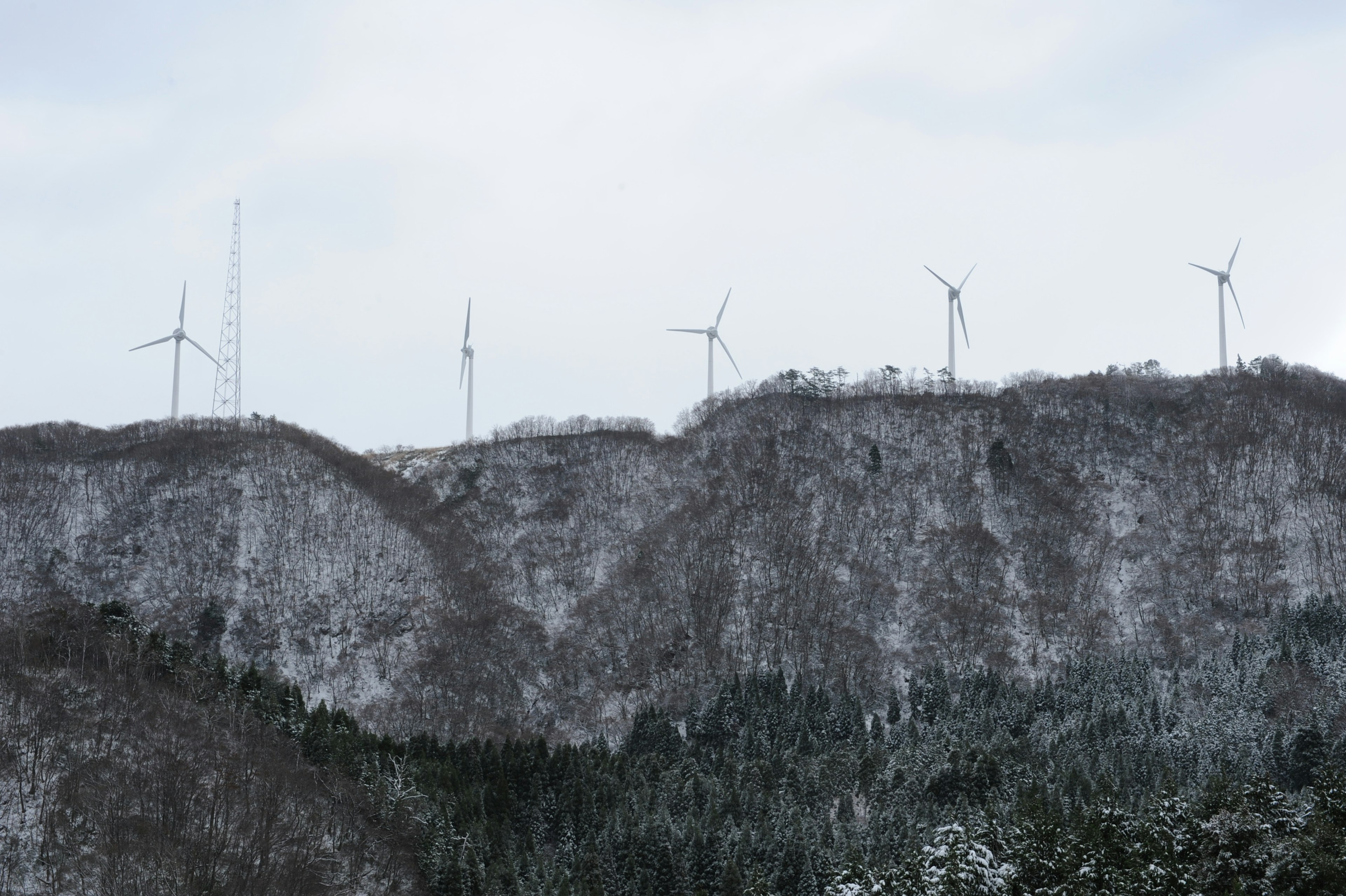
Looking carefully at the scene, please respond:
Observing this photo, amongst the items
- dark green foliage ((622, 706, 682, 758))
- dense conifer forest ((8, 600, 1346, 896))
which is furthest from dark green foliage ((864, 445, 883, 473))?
dark green foliage ((622, 706, 682, 758))

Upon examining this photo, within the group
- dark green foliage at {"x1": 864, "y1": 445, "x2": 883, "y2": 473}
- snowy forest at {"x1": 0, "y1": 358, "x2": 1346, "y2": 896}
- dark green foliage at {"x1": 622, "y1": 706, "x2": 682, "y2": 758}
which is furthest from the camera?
dark green foliage at {"x1": 864, "y1": 445, "x2": 883, "y2": 473}

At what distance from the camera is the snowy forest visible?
256 ft

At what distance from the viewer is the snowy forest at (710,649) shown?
256 feet

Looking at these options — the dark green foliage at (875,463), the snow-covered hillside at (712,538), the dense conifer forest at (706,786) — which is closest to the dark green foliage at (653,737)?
the dense conifer forest at (706,786)

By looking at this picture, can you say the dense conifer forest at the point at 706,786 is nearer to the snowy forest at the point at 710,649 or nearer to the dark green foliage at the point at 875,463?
the snowy forest at the point at 710,649

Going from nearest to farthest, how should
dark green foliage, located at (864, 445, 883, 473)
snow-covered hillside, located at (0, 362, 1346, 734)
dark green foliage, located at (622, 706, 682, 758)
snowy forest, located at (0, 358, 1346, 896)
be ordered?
1. snowy forest, located at (0, 358, 1346, 896)
2. dark green foliage, located at (622, 706, 682, 758)
3. snow-covered hillside, located at (0, 362, 1346, 734)
4. dark green foliage, located at (864, 445, 883, 473)

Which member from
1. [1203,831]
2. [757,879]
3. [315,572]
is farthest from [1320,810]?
[315,572]

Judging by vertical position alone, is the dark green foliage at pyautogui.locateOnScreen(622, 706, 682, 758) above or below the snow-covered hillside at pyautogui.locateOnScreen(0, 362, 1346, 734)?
below

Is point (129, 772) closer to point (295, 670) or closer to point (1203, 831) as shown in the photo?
point (295, 670)

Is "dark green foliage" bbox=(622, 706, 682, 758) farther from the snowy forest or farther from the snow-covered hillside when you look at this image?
the snow-covered hillside

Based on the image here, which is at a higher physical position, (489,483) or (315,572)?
(489,483)

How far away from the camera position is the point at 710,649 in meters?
125

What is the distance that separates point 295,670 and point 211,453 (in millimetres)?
33611

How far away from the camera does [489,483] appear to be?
148 m
